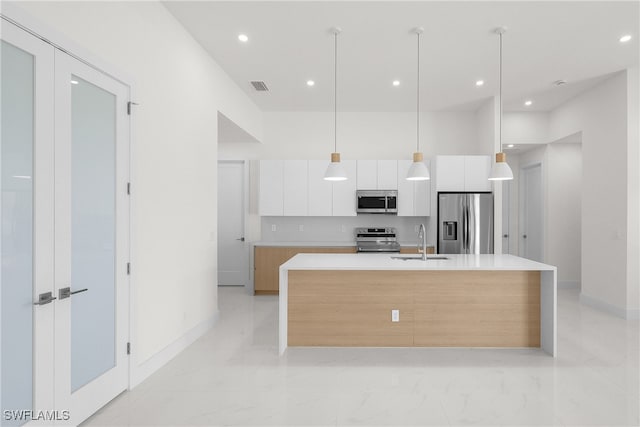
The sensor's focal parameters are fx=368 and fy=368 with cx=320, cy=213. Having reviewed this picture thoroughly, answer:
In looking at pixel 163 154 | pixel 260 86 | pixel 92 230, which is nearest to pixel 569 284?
pixel 260 86

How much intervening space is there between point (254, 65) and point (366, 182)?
2644 millimetres

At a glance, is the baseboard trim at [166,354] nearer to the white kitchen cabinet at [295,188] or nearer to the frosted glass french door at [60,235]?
the frosted glass french door at [60,235]

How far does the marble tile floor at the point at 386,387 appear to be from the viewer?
240 cm

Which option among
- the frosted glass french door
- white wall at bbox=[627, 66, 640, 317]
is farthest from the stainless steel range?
the frosted glass french door

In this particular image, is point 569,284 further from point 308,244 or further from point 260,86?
point 260,86

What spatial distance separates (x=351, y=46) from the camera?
3.97m

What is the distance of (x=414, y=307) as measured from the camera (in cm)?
368

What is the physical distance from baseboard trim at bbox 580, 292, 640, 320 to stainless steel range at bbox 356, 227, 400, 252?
2772mm

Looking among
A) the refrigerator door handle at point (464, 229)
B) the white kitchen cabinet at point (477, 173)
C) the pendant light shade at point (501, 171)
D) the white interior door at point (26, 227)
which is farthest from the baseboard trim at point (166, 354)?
the white kitchen cabinet at point (477, 173)

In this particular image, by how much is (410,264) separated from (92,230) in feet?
8.79

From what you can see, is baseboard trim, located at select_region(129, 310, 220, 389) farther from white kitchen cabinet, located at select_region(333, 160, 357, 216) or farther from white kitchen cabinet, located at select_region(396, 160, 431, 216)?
white kitchen cabinet, located at select_region(396, 160, 431, 216)

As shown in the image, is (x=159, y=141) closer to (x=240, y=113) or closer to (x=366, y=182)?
(x=240, y=113)

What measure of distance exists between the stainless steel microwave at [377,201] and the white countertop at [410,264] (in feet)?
6.94

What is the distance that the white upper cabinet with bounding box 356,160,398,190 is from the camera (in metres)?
6.16
